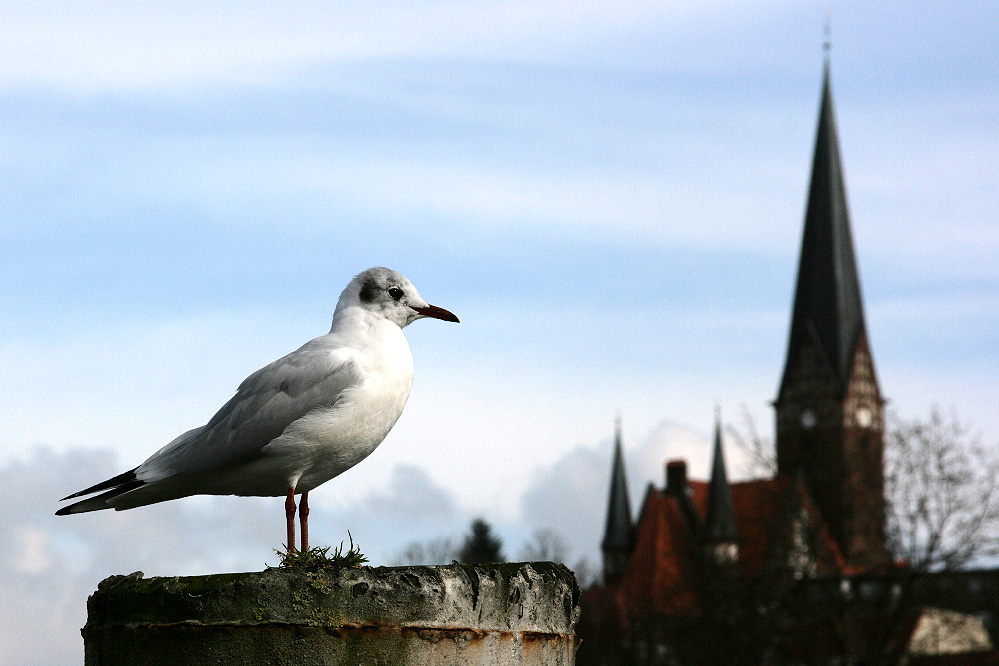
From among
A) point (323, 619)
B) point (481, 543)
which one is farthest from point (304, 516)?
point (481, 543)

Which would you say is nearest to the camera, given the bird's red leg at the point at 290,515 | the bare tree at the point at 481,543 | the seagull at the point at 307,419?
the bird's red leg at the point at 290,515

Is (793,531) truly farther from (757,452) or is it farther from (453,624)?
(453,624)

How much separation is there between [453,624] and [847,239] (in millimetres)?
74229

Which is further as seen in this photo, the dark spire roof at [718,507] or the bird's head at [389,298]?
the dark spire roof at [718,507]

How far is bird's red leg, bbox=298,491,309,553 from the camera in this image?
4359mm

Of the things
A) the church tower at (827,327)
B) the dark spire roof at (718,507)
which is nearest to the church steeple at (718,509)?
the dark spire roof at (718,507)

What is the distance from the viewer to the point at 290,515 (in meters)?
4.61

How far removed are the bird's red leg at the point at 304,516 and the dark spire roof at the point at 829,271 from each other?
7168 cm

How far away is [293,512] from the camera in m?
4.65

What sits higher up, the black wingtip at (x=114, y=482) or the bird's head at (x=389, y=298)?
the bird's head at (x=389, y=298)

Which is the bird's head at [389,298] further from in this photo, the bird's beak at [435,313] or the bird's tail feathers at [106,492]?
the bird's tail feathers at [106,492]

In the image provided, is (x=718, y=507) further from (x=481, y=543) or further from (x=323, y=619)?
(x=323, y=619)

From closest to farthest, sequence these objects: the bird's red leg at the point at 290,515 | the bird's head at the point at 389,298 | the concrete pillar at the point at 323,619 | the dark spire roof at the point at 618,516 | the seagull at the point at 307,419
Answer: the concrete pillar at the point at 323,619, the bird's red leg at the point at 290,515, the seagull at the point at 307,419, the bird's head at the point at 389,298, the dark spire roof at the point at 618,516

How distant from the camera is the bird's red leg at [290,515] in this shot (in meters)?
4.28
